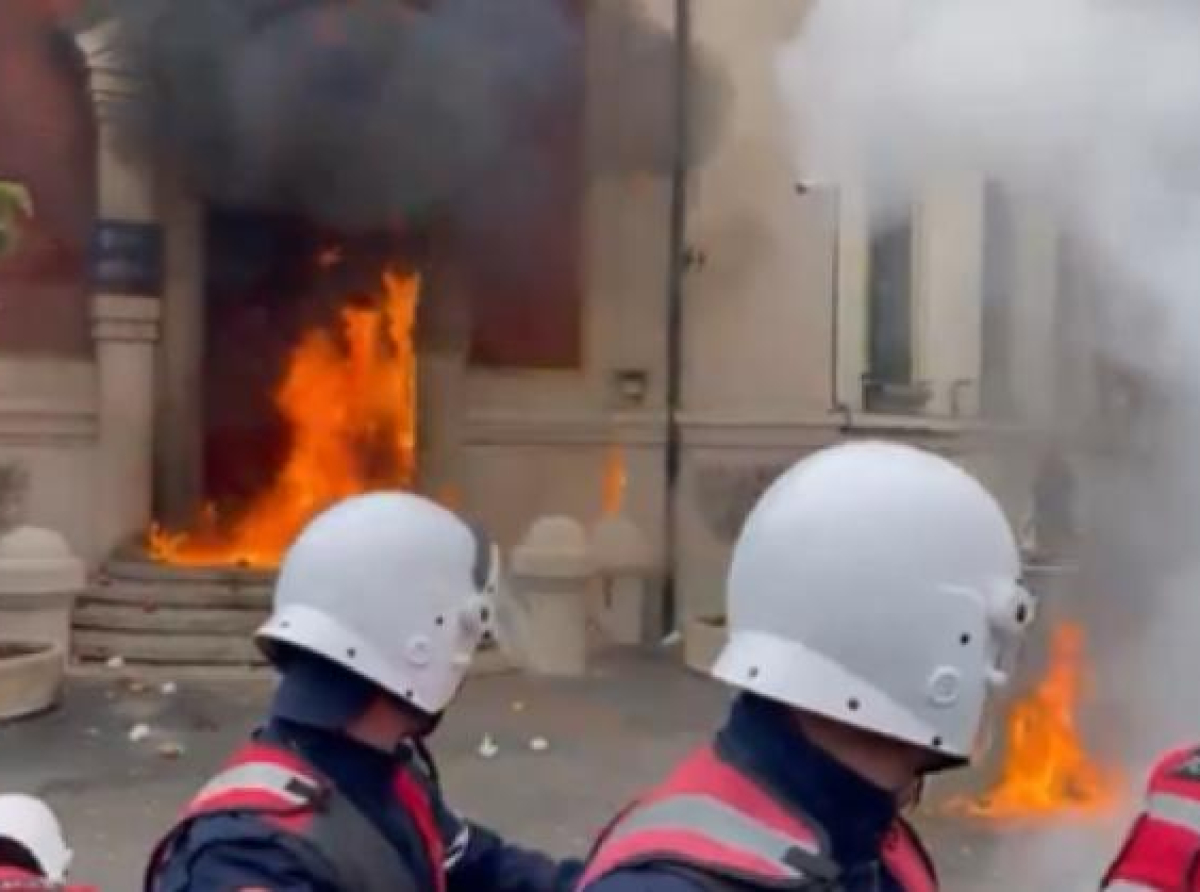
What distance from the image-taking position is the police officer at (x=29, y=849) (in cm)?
251

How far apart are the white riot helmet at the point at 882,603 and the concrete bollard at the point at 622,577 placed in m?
10.9

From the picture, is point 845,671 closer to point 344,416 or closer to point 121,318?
point 121,318

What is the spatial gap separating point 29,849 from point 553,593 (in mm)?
8920

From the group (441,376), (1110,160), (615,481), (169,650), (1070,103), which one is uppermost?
(1070,103)

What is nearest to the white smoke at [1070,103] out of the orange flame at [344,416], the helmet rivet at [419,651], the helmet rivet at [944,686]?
the helmet rivet at [419,651]

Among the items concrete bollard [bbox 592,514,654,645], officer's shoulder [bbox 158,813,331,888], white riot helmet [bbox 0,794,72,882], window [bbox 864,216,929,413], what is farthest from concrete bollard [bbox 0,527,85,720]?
officer's shoulder [bbox 158,813,331,888]

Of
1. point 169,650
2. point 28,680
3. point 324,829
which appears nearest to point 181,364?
point 169,650

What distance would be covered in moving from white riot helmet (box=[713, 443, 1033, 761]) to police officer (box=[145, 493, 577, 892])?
756 millimetres

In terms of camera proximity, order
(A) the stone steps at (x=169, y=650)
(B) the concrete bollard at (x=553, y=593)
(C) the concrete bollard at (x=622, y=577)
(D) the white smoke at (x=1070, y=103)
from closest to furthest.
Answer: (D) the white smoke at (x=1070, y=103), (A) the stone steps at (x=169, y=650), (B) the concrete bollard at (x=553, y=593), (C) the concrete bollard at (x=622, y=577)

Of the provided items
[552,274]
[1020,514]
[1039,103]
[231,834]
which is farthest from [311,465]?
[231,834]

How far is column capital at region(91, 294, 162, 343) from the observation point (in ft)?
40.4

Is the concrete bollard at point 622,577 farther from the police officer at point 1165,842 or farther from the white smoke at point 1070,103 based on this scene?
the police officer at point 1165,842

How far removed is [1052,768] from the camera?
24.2 ft

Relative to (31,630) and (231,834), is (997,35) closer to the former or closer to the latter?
(231,834)
